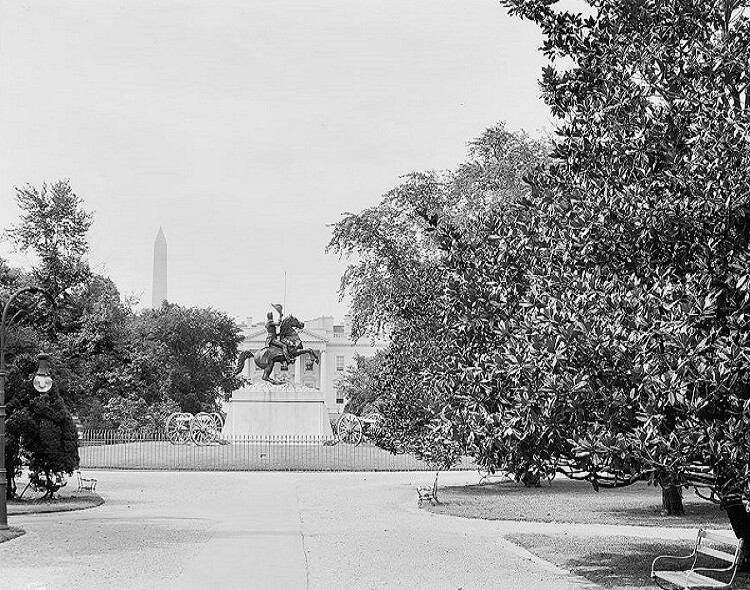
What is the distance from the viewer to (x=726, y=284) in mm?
11227

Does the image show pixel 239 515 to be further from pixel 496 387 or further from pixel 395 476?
pixel 395 476

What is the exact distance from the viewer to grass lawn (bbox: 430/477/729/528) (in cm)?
2128

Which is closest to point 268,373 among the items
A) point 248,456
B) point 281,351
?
point 281,351

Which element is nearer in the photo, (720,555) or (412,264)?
(720,555)

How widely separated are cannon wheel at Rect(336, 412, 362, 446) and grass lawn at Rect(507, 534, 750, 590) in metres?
30.7

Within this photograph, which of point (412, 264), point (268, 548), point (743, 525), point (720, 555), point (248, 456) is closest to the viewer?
point (720, 555)

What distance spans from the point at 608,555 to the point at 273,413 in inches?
1451

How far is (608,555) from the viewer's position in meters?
15.4

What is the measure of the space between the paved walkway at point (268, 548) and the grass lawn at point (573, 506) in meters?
1.22

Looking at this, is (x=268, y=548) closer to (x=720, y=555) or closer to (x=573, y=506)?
(x=720, y=555)

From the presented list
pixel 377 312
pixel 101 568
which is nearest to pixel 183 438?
pixel 377 312

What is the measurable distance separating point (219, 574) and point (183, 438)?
38.8 m

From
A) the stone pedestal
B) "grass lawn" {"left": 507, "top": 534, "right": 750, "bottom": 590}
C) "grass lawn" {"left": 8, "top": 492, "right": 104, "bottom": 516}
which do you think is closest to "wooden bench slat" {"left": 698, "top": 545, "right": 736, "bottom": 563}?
"grass lawn" {"left": 507, "top": 534, "right": 750, "bottom": 590}

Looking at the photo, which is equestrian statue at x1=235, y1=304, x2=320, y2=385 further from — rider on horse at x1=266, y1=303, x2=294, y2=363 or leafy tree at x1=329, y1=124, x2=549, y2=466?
leafy tree at x1=329, y1=124, x2=549, y2=466
